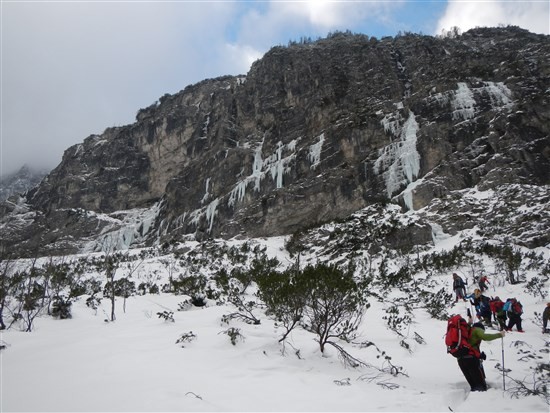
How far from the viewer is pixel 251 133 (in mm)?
57031

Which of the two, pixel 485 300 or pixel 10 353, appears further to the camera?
pixel 485 300

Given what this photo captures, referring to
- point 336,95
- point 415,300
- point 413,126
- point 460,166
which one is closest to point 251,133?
point 336,95

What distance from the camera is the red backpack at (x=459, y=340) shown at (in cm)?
489

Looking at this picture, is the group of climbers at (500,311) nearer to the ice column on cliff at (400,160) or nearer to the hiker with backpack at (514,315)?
the hiker with backpack at (514,315)

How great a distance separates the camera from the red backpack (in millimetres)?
4887

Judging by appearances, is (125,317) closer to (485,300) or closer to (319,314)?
(319,314)

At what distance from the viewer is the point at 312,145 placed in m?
42.9

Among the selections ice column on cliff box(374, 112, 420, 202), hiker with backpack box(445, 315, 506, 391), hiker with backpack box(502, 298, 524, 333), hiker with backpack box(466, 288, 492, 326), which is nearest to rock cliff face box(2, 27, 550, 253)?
ice column on cliff box(374, 112, 420, 202)

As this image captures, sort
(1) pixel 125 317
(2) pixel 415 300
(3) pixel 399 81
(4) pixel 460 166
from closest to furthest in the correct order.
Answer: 1. (1) pixel 125 317
2. (2) pixel 415 300
3. (4) pixel 460 166
4. (3) pixel 399 81

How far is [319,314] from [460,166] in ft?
96.8

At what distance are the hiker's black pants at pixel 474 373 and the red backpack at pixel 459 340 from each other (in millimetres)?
82

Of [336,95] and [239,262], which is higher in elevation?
[336,95]

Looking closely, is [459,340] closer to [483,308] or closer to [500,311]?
[500,311]

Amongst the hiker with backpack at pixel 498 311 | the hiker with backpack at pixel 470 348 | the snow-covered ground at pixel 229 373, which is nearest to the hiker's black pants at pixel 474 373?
the hiker with backpack at pixel 470 348
